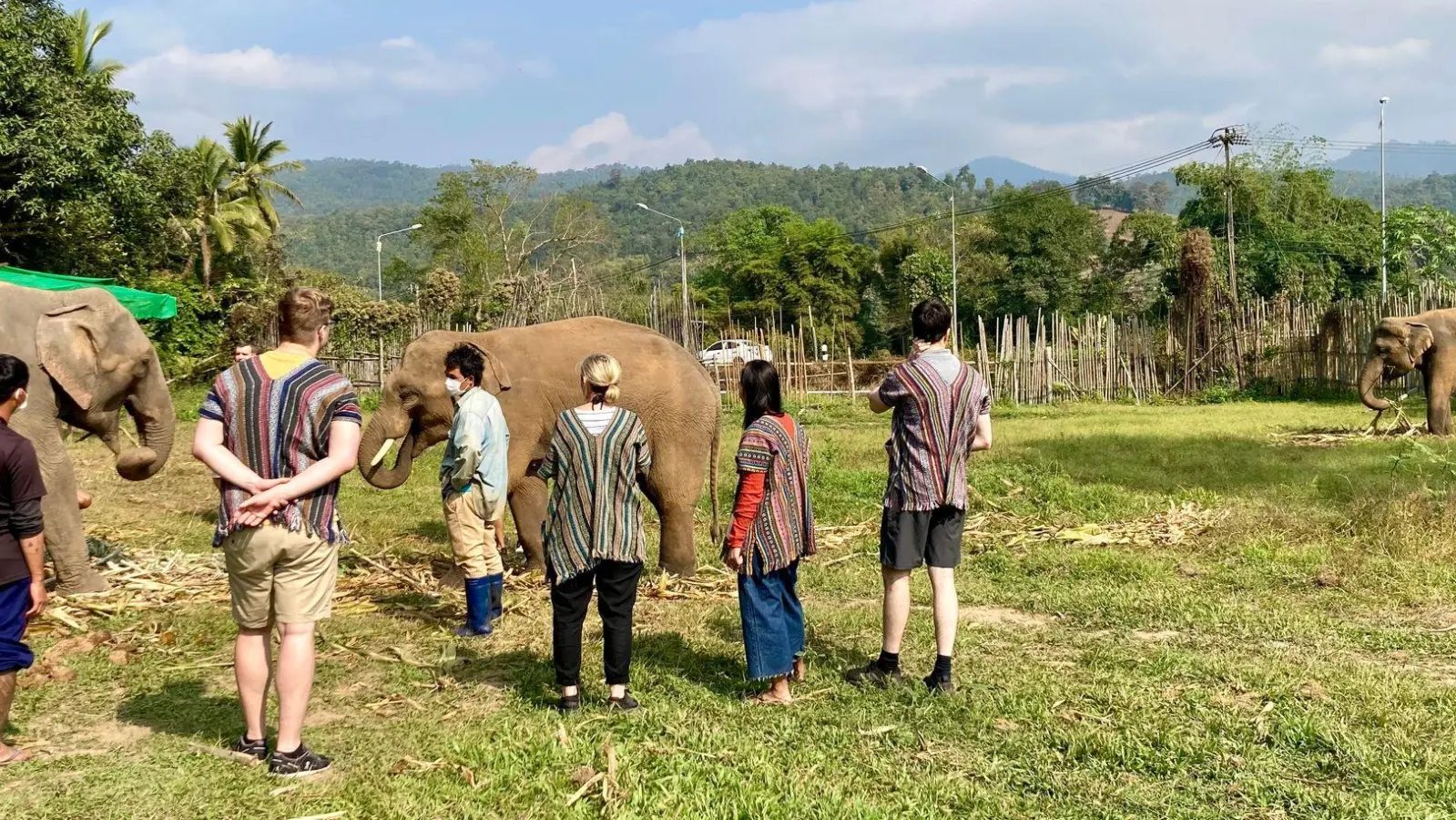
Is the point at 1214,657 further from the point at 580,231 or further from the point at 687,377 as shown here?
the point at 580,231

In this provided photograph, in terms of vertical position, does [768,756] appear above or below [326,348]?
below

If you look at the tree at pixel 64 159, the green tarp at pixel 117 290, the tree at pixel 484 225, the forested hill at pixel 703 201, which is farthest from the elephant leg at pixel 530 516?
the forested hill at pixel 703 201

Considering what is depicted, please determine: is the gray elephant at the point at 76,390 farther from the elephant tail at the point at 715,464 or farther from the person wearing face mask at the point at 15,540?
the elephant tail at the point at 715,464

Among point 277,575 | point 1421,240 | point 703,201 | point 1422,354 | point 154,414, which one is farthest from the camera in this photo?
point 703,201

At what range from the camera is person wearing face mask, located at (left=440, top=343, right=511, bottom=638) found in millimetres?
6480

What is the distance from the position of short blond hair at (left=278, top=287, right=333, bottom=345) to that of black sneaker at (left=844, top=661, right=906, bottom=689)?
3048mm

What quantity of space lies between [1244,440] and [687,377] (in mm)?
9842

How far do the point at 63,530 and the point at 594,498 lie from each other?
4.67 meters

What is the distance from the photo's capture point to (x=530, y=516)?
8250 millimetres

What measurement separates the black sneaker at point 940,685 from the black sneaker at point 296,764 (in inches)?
110

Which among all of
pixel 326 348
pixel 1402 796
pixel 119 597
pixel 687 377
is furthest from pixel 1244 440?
pixel 326 348

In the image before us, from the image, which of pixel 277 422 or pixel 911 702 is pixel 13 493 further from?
pixel 911 702

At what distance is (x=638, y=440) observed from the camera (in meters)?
5.04

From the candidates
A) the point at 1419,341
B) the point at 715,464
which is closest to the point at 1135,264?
the point at 1419,341
